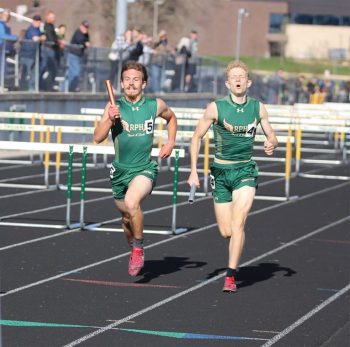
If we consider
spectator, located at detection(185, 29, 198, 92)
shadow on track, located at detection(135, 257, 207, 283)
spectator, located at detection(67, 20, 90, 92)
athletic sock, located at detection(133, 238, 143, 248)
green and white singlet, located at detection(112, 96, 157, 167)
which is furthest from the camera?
spectator, located at detection(185, 29, 198, 92)

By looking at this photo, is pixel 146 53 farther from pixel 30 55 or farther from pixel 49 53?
pixel 30 55

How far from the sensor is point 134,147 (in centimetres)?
1241

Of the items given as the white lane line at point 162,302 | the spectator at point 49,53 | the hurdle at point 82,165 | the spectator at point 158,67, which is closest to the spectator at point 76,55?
the spectator at point 49,53

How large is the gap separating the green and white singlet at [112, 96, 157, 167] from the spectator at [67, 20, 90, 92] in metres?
18.9

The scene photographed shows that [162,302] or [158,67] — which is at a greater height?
[158,67]

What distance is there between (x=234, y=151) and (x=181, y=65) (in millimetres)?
27799

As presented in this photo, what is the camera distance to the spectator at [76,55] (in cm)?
3145

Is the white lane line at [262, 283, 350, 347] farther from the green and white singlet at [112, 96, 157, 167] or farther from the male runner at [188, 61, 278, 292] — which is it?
the green and white singlet at [112, 96, 157, 167]

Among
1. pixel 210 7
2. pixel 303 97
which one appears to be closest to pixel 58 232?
pixel 303 97

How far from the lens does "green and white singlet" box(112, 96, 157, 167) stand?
486 inches

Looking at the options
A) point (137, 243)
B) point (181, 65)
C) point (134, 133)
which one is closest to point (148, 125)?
point (134, 133)

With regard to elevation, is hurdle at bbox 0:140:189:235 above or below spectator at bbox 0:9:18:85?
below

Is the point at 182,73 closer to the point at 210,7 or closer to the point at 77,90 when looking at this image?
the point at 77,90

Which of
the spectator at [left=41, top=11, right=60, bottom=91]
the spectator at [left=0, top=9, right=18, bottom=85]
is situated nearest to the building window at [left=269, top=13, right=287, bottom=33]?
the spectator at [left=41, top=11, right=60, bottom=91]
